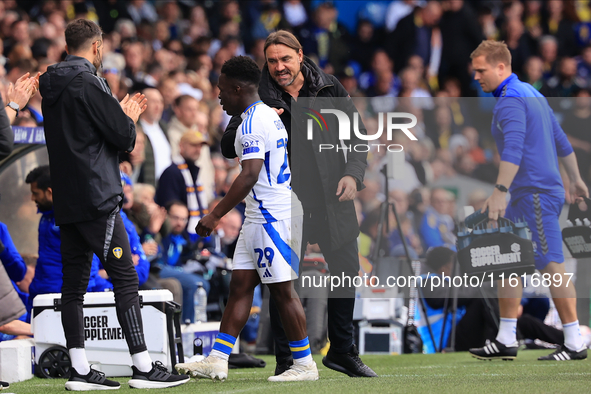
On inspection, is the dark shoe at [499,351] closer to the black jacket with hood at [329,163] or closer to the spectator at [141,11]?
the black jacket with hood at [329,163]

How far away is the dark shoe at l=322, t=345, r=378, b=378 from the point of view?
15.2 ft

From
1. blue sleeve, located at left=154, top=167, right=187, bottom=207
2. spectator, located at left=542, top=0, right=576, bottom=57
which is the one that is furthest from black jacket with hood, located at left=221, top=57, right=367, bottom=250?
spectator, located at left=542, top=0, right=576, bottom=57

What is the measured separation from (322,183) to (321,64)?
28.2 feet

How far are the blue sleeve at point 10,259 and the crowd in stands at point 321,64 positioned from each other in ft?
2.50

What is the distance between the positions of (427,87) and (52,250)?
27.9ft

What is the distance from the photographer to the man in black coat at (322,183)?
183 inches

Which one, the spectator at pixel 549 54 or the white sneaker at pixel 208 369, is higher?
the spectator at pixel 549 54

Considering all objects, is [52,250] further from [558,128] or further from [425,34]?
[425,34]

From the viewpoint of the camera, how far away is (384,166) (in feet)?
18.5

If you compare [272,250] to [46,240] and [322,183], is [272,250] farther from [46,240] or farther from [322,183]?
[46,240]

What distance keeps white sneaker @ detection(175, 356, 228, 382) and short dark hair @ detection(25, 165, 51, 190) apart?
2.12 m

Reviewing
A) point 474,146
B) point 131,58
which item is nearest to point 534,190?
point 474,146

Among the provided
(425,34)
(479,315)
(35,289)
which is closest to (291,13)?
(425,34)

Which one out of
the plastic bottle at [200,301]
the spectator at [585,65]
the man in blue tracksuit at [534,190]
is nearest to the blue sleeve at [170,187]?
the plastic bottle at [200,301]
